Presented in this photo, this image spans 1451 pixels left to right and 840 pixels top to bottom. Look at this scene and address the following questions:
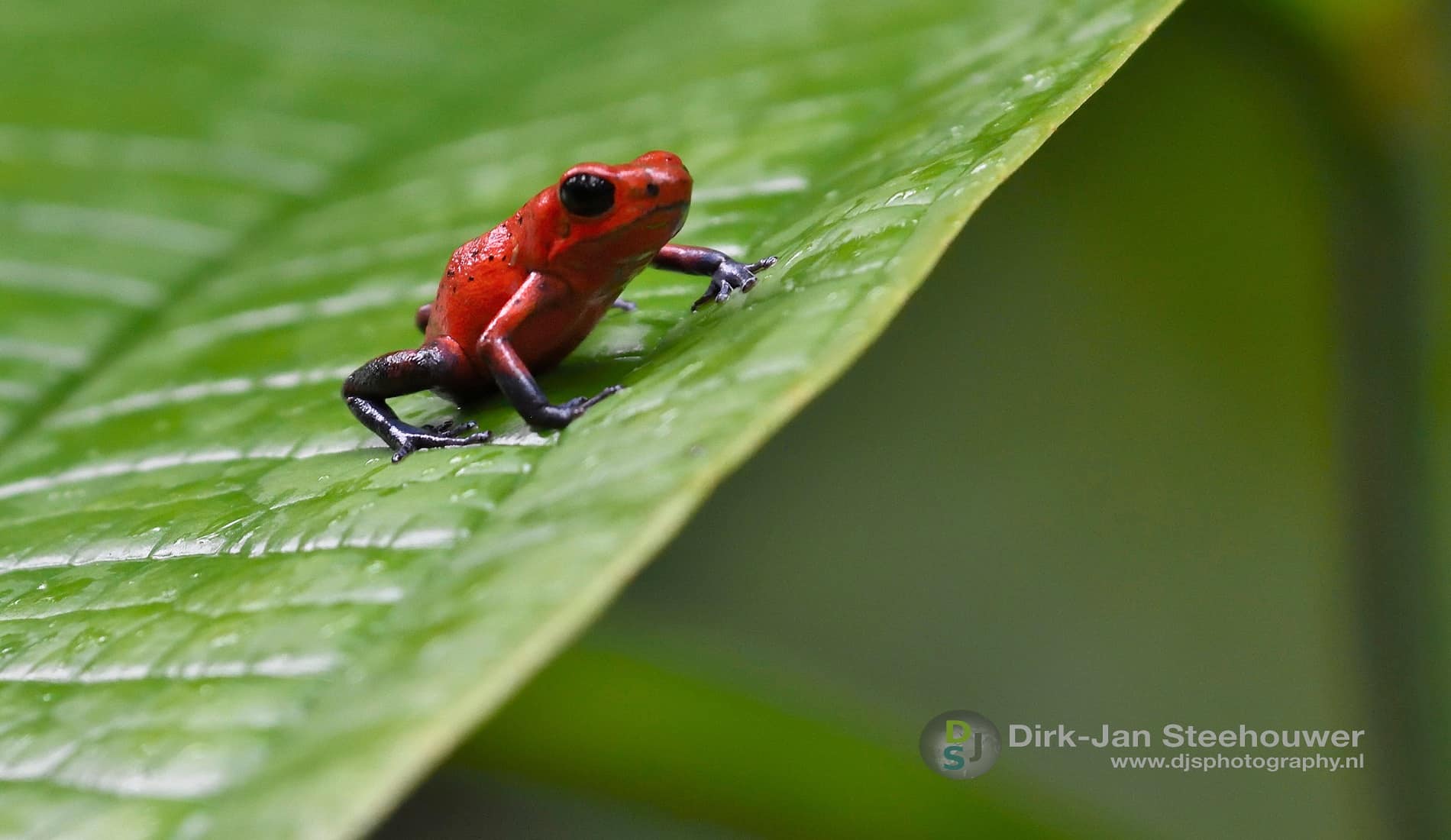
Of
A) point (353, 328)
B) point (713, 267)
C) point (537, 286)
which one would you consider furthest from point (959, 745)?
point (353, 328)

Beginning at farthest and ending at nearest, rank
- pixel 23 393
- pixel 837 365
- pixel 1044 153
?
pixel 1044 153
pixel 23 393
pixel 837 365

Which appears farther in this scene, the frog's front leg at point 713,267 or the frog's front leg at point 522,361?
the frog's front leg at point 713,267

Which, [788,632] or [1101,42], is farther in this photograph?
[788,632]

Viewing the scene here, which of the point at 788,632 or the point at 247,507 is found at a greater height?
the point at 788,632

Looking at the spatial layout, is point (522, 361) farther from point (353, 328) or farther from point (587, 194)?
point (353, 328)

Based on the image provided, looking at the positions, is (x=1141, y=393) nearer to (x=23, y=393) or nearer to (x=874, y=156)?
(x=874, y=156)

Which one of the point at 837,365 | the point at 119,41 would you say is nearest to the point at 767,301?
the point at 837,365

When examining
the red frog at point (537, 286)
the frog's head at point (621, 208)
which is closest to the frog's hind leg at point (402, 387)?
the red frog at point (537, 286)

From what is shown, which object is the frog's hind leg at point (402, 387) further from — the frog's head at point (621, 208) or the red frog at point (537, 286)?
the frog's head at point (621, 208)
